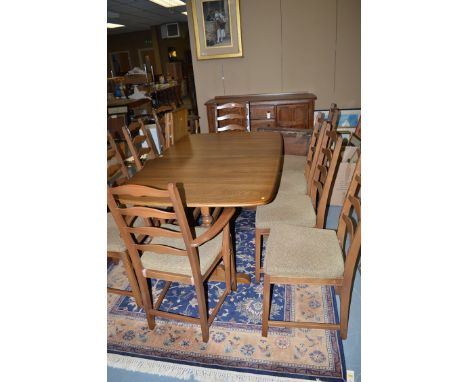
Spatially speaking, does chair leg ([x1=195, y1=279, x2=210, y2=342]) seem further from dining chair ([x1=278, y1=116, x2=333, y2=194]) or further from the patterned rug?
dining chair ([x1=278, y1=116, x2=333, y2=194])

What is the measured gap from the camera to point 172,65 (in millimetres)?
9570

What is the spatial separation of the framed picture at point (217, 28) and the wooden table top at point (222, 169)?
211cm

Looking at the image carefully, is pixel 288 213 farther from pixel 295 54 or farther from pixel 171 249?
pixel 295 54

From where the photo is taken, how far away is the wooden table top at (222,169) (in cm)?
142

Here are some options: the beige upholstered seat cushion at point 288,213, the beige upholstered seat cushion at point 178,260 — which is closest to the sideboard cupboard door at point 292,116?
the beige upholstered seat cushion at point 288,213

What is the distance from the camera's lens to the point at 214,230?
134 cm

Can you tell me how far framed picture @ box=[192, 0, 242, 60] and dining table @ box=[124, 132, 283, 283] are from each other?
213 centimetres

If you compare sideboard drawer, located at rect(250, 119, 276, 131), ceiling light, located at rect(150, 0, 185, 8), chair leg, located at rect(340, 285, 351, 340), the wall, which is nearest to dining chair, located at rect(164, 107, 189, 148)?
sideboard drawer, located at rect(250, 119, 276, 131)

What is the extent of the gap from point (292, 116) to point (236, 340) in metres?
3.14

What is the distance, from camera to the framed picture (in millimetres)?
3947

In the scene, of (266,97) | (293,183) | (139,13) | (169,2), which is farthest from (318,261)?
(139,13)

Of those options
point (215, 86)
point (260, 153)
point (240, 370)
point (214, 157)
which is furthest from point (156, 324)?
point (215, 86)
